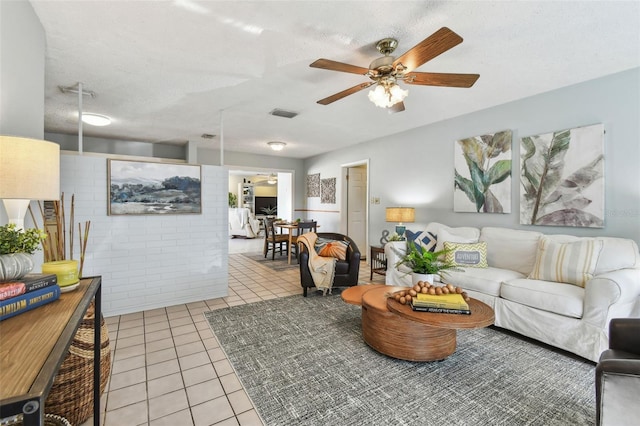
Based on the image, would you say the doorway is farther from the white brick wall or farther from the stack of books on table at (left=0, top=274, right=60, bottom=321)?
the stack of books on table at (left=0, top=274, right=60, bottom=321)

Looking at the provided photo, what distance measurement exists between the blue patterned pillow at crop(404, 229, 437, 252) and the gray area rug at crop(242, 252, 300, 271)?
7.81ft

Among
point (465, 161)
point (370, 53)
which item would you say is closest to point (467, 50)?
point (370, 53)

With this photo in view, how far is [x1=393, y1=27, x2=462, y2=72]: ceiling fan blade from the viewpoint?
1623 millimetres

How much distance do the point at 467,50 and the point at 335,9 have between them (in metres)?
1.17

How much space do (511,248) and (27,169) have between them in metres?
3.93

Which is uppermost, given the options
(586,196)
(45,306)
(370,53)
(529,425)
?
(370,53)

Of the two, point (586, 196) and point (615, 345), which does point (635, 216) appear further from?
point (615, 345)

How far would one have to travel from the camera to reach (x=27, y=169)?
45.7 inches

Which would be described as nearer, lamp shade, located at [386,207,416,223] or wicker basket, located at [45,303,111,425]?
wicker basket, located at [45,303,111,425]

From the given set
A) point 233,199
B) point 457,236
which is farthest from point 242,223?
point 457,236

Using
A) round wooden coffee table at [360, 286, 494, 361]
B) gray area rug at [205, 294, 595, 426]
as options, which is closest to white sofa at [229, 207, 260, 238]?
gray area rug at [205, 294, 595, 426]

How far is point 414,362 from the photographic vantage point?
2.20m

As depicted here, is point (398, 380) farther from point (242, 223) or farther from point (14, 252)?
point (242, 223)

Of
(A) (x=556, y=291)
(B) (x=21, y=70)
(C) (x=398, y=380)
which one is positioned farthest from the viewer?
(A) (x=556, y=291)
